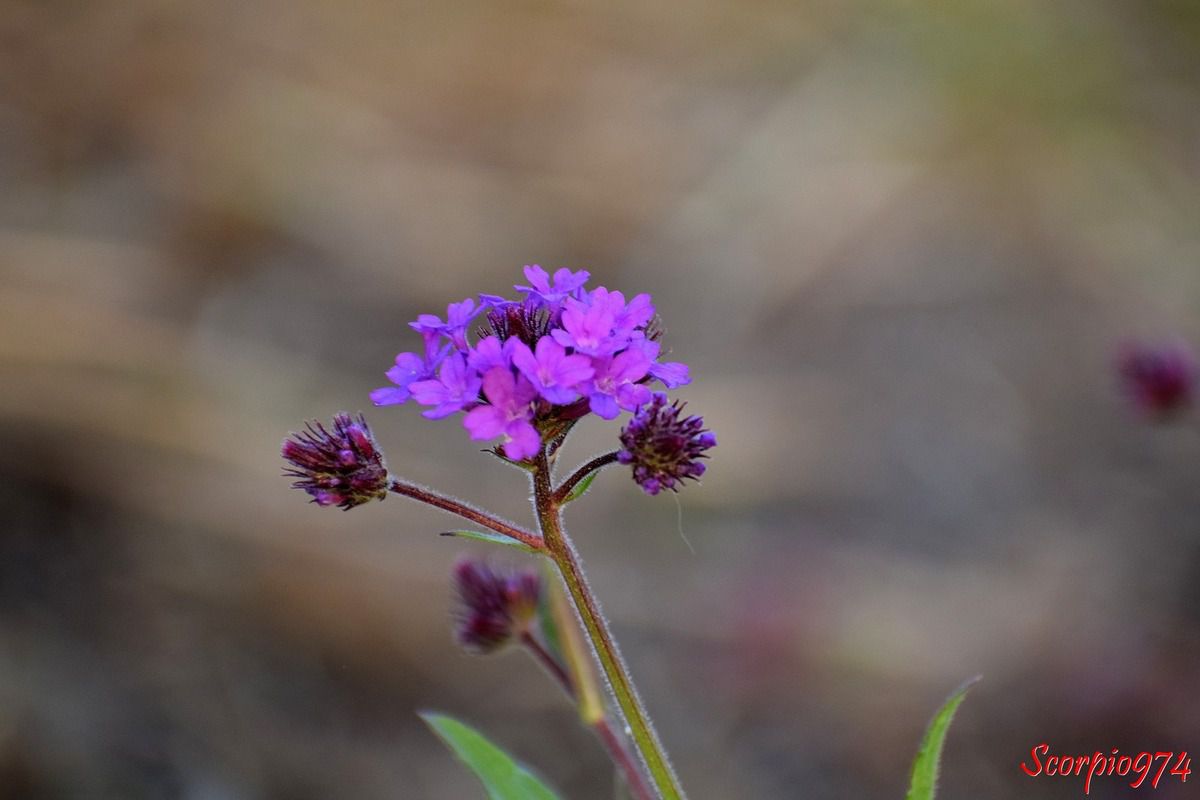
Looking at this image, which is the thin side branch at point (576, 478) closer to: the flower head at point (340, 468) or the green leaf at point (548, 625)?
the flower head at point (340, 468)

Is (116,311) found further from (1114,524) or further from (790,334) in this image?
(1114,524)

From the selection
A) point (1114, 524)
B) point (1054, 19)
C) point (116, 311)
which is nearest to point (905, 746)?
point (1114, 524)

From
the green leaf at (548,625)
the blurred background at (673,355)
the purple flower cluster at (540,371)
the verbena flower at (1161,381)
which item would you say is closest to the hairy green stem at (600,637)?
the purple flower cluster at (540,371)

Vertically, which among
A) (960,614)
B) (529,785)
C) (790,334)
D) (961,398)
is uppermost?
(790,334)

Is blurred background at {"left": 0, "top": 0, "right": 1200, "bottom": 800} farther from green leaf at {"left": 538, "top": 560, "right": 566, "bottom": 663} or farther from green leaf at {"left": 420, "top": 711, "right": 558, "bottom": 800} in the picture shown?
green leaf at {"left": 420, "top": 711, "right": 558, "bottom": 800}

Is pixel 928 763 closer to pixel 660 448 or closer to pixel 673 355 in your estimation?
pixel 660 448

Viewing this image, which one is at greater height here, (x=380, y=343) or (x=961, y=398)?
(x=380, y=343)
